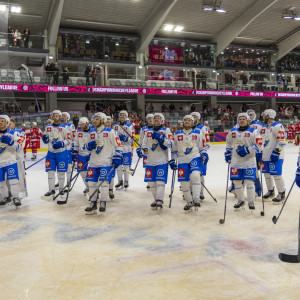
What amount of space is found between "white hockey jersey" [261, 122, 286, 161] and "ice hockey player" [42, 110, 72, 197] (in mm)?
4299

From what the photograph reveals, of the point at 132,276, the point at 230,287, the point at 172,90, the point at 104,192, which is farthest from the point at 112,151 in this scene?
the point at 172,90

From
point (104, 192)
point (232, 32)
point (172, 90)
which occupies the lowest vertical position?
point (104, 192)

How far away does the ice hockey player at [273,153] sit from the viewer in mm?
6591

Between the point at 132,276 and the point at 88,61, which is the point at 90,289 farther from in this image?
the point at 88,61

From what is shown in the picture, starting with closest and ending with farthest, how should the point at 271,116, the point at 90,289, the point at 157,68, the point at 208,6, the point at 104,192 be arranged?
the point at 90,289, the point at 104,192, the point at 271,116, the point at 208,6, the point at 157,68

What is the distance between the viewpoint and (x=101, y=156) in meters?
6.14

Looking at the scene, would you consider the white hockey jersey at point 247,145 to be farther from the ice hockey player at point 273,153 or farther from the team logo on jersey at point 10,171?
the team logo on jersey at point 10,171

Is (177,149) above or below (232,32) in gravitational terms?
below

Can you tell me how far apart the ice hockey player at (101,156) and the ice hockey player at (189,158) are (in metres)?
1.09

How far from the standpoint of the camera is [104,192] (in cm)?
609

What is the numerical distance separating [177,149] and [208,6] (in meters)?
23.8

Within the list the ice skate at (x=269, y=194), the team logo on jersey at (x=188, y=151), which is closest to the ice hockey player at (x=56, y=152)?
the team logo on jersey at (x=188, y=151)

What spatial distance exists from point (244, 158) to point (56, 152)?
4073 mm

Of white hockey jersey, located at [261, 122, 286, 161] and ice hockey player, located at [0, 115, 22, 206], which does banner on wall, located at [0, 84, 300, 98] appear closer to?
ice hockey player, located at [0, 115, 22, 206]
